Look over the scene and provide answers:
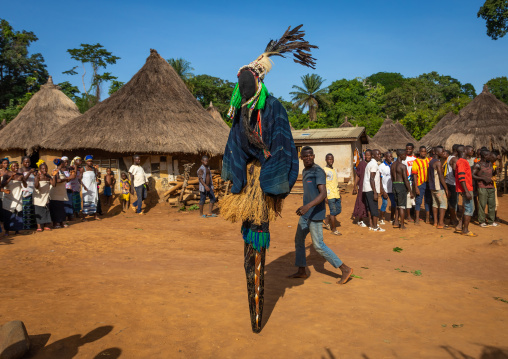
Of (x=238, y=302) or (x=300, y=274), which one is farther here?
(x=300, y=274)

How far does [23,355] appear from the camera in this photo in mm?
2791

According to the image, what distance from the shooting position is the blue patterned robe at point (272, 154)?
10.8 feet

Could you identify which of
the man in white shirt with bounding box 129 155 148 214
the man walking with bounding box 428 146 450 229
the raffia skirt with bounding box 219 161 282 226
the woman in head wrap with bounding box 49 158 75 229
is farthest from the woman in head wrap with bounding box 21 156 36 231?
the man walking with bounding box 428 146 450 229

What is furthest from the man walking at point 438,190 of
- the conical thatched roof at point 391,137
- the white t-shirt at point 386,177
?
the conical thatched roof at point 391,137

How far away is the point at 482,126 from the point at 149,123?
15917mm

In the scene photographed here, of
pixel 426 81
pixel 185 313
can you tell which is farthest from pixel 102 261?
pixel 426 81

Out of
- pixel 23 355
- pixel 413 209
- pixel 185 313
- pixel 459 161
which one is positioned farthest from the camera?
pixel 413 209

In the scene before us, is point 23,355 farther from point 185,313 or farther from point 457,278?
point 457,278

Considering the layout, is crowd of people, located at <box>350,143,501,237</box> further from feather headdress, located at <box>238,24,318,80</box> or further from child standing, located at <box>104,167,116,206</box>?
child standing, located at <box>104,167,116,206</box>

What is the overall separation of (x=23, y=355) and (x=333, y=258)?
134 inches

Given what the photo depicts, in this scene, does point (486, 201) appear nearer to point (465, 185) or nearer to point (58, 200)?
point (465, 185)

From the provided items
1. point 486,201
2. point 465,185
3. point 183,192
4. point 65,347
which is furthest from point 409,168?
point 65,347

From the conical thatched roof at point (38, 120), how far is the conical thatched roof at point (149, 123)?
546cm

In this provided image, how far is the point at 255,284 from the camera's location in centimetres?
332
